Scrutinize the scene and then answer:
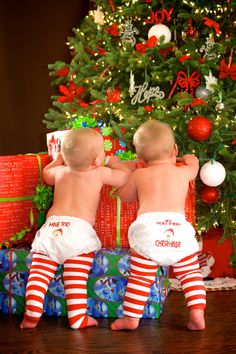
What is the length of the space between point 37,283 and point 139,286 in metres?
0.47

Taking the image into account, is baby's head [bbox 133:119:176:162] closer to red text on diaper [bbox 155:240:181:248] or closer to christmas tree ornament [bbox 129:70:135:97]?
red text on diaper [bbox 155:240:181:248]

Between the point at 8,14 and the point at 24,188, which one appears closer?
the point at 24,188

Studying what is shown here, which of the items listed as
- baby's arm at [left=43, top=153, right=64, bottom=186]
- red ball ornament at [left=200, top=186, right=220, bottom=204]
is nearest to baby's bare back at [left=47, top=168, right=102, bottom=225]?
baby's arm at [left=43, top=153, right=64, bottom=186]

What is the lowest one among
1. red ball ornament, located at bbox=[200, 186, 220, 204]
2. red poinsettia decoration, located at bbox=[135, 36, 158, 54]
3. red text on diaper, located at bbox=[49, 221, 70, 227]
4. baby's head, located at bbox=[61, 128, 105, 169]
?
red text on diaper, located at bbox=[49, 221, 70, 227]

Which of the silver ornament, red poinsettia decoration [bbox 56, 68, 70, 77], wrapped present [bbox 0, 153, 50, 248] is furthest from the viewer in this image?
red poinsettia decoration [bbox 56, 68, 70, 77]

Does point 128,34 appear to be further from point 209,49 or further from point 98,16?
point 98,16

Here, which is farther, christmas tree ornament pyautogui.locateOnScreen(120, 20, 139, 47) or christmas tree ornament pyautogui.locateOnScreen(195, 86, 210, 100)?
christmas tree ornament pyautogui.locateOnScreen(120, 20, 139, 47)

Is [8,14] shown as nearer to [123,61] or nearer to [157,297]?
[123,61]

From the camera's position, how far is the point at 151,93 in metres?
3.60

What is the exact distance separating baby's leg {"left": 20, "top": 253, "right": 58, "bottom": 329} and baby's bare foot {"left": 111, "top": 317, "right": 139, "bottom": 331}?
346mm

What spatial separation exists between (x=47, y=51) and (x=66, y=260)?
9.55 ft

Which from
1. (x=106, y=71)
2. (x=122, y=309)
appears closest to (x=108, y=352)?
(x=122, y=309)

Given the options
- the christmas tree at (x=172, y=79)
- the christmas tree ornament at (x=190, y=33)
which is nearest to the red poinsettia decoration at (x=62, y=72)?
the christmas tree at (x=172, y=79)

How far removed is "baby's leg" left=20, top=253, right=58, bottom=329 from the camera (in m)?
2.59
